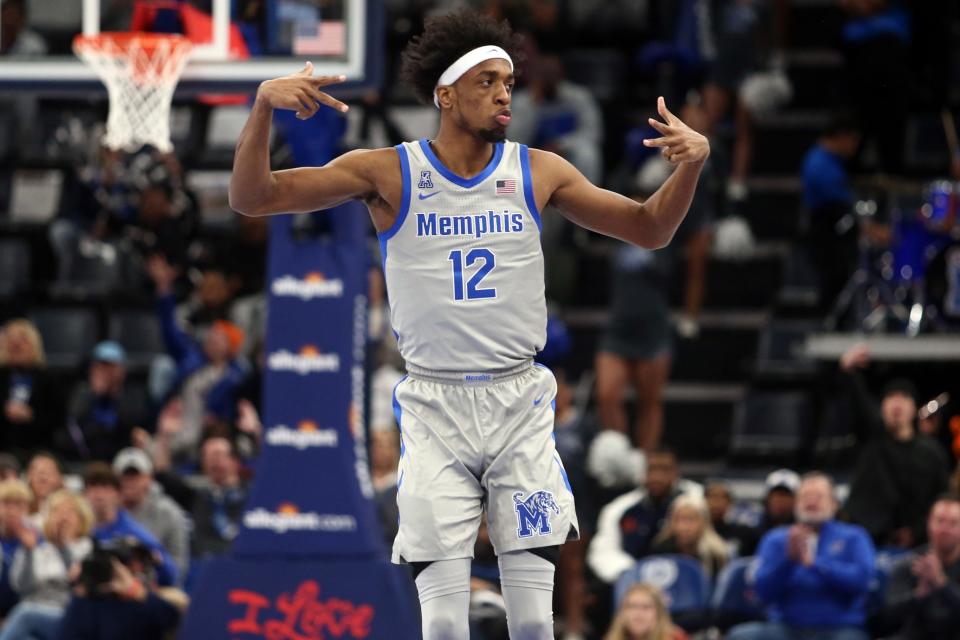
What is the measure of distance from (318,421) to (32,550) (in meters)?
2.04

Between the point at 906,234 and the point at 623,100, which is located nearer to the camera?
the point at 906,234

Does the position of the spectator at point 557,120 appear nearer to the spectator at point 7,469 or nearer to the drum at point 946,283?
the drum at point 946,283

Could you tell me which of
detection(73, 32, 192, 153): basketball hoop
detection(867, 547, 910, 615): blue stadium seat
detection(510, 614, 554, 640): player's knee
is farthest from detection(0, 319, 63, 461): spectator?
detection(510, 614, 554, 640): player's knee

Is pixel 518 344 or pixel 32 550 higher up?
pixel 518 344

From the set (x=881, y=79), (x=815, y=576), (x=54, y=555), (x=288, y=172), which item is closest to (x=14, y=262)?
(x=54, y=555)

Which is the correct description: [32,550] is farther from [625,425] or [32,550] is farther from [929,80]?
[929,80]

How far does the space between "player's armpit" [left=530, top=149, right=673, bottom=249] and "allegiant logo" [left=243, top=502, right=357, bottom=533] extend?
4.45 m

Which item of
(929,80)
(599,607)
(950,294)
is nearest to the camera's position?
(599,607)

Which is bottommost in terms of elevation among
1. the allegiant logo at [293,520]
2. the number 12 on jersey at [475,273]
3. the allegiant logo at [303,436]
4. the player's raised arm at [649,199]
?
the allegiant logo at [293,520]

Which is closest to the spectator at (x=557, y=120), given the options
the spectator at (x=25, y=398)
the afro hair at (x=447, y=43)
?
the spectator at (x=25, y=398)

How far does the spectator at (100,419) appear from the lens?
13.7 metres

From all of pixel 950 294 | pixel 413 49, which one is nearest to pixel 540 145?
pixel 950 294

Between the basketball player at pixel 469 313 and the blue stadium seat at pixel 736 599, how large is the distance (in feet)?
15.6

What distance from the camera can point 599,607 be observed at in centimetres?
1189
